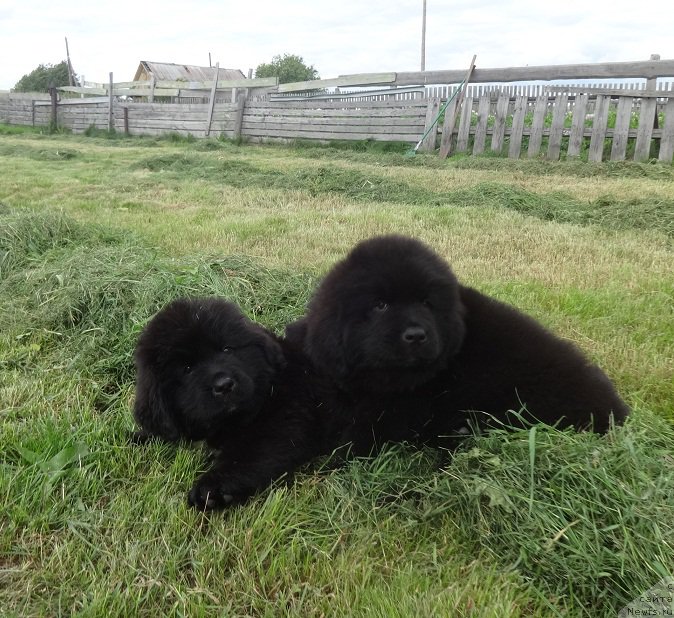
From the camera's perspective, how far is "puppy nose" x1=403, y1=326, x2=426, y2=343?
245 centimetres

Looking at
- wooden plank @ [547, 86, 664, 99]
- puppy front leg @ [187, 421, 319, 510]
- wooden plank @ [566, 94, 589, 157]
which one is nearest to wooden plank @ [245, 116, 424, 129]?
wooden plank @ [547, 86, 664, 99]

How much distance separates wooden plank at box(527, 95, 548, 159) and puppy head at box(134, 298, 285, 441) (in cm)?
1245

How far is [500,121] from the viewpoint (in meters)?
14.1

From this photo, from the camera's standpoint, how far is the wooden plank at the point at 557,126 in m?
13.4

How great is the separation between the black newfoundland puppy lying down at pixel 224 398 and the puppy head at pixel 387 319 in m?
0.28

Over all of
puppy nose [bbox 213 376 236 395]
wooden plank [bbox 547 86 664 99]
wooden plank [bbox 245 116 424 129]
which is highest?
wooden plank [bbox 547 86 664 99]

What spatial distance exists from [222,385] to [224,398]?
0.20 ft

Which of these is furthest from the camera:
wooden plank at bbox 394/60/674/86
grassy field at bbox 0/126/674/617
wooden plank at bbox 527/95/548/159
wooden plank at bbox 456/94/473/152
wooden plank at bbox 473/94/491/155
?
wooden plank at bbox 456/94/473/152

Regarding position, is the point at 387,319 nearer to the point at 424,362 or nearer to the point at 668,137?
the point at 424,362

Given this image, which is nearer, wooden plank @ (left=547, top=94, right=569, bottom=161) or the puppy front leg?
the puppy front leg

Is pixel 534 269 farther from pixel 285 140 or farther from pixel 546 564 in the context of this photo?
pixel 285 140

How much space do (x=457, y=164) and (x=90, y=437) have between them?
37.9 ft

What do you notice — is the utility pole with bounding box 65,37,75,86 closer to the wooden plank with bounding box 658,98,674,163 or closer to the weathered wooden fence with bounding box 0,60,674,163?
the weathered wooden fence with bounding box 0,60,674,163

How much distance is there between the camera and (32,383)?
3.36m
